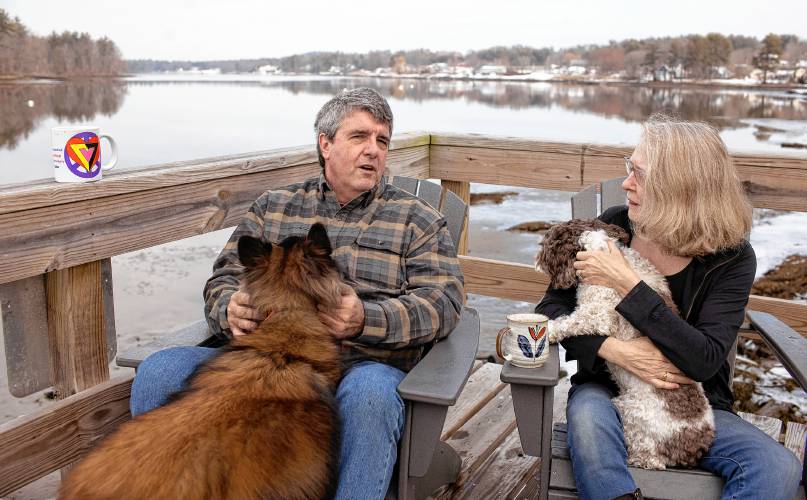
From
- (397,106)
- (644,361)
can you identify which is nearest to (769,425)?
(644,361)

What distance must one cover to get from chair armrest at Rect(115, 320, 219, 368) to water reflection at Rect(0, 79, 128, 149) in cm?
317

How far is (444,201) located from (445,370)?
127 centimetres

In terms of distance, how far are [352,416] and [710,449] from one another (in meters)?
1.08

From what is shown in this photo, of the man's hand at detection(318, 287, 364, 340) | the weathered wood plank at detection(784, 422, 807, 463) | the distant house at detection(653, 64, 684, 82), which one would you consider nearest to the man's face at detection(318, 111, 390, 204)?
the man's hand at detection(318, 287, 364, 340)

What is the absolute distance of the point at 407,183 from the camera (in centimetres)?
333

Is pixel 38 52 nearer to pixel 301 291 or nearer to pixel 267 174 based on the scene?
pixel 267 174

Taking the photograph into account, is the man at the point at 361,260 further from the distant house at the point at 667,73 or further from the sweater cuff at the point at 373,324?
the distant house at the point at 667,73

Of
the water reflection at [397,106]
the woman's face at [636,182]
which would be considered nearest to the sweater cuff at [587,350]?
the woman's face at [636,182]

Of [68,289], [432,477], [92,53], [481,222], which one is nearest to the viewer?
[68,289]

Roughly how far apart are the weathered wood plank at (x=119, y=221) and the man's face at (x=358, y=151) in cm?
50

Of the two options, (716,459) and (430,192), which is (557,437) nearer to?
(716,459)

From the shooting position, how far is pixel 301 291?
2.03m

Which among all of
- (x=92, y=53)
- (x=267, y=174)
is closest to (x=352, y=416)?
(x=267, y=174)

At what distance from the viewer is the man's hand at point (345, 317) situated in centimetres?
208
